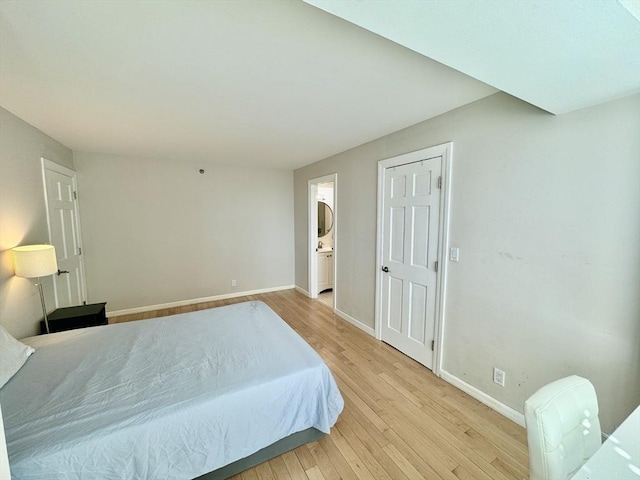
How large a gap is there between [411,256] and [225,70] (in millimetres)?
2256

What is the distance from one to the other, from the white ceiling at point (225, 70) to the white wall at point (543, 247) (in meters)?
0.24

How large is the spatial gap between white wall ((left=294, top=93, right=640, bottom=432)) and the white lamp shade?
138 inches

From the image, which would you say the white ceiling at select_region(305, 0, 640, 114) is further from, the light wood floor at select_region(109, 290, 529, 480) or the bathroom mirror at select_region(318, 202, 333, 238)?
the bathroom mirror at select_region(318, 202, 333, 238)

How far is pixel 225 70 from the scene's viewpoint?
5.24 ft

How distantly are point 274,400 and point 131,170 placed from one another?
397 centimetres

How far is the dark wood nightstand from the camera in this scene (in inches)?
97.7

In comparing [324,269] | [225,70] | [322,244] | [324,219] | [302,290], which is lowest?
[302,290]

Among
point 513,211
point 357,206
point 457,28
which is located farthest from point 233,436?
point 357,206

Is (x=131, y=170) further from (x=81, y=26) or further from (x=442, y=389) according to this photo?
(x=442, y=389)

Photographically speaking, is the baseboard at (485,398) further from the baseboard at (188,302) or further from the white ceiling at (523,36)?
the baseboard at (188,302)

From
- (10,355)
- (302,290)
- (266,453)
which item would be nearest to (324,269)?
(302,290)

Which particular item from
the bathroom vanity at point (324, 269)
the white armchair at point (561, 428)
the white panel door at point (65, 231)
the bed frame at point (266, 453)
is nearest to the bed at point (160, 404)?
the bed frame at point (266, 453)

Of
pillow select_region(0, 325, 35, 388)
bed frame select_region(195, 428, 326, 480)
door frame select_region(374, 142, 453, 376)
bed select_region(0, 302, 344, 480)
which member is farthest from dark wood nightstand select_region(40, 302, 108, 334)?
door frame select_region(374, 142, 453, 376)

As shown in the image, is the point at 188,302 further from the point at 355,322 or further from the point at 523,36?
the point at 523,36
